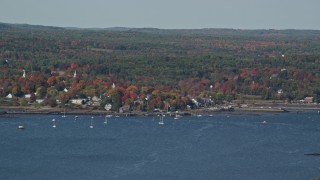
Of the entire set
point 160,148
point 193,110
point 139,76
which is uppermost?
point 160,148

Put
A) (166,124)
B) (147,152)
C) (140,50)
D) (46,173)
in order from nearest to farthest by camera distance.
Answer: (46,173) < (147,152) < (166,124) < (140,50)

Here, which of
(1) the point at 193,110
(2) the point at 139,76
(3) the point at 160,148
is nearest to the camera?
(3) the point at 160,148

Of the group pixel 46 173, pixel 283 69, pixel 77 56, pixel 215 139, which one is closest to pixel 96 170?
pixel 46 173

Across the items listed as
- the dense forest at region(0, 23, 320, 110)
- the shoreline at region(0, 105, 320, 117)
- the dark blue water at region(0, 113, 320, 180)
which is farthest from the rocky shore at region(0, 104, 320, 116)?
the dark blue water at region(0, 113, 320, 180)

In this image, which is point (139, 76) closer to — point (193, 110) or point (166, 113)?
point (193, 110)

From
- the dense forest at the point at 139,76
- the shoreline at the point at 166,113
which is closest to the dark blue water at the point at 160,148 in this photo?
the shoreline at the point at 166,113

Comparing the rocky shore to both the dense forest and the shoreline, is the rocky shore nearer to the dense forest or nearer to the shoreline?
the shoreline

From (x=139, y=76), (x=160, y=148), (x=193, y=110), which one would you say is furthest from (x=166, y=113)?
(x=160, y=148)

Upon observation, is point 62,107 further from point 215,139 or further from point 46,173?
point 46,173

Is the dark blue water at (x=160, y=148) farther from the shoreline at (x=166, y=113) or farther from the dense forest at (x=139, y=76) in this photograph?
the dense forest at (x=139, y=76)
